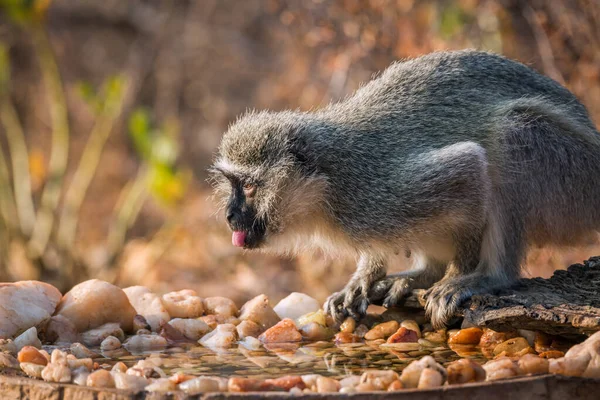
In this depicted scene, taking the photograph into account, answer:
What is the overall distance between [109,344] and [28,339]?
1.30 feet

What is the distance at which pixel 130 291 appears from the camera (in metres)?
4.61

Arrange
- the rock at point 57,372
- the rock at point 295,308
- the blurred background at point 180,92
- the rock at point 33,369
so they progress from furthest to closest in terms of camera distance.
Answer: the blurred background at point 180,92 → the rock at point 295,308 → the rock at point 33,369 → the rock at point 57,372

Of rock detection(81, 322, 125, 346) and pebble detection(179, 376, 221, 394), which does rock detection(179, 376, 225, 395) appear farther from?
rock detection(81, 322, 125, 346)

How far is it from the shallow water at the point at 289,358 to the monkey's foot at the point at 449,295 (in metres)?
0.13

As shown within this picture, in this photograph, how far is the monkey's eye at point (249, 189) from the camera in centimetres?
427

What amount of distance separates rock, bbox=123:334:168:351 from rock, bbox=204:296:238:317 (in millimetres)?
530

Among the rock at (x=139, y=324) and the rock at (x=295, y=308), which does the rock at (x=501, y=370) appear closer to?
the rock at (x=295, y=308)

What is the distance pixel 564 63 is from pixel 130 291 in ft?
15.7

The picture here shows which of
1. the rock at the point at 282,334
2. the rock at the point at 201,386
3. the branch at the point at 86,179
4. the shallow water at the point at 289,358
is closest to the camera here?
the rock at the point at 201,386

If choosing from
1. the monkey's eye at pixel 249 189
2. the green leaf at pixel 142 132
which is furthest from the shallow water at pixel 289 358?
the green leaf at pixel 142 132

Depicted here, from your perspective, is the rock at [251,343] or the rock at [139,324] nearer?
the rock at [251,343]

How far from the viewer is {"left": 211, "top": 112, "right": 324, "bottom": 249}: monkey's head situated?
14.0ft

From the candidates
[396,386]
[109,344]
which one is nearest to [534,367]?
[396,386]

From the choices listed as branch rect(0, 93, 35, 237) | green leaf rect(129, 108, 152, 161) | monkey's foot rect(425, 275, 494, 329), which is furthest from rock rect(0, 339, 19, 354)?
branch rect(0, 93, 35, 237)
